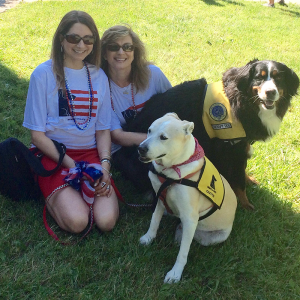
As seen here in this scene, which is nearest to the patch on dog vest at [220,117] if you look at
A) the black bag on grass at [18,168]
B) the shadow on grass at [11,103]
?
the black bag on grass at [18,168]

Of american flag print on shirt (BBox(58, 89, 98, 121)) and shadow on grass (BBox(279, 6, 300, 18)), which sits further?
shadow on grass (BBox(279, 6, 300, 18))

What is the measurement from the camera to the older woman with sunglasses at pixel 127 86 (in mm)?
3076

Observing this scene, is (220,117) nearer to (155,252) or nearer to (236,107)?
(236,107)

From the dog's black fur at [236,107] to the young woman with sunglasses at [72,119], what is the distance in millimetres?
628

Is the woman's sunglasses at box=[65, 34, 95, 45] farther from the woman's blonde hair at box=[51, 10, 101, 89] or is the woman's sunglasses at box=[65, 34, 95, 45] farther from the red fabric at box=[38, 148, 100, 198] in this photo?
the red fabric at box=[38, 148, 100, 198]

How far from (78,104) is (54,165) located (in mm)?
582

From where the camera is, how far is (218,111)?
9.67ft

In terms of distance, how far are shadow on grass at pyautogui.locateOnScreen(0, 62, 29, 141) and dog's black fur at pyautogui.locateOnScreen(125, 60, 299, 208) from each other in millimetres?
1705

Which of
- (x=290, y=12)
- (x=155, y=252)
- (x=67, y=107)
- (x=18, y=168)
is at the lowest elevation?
(x=290, y=12)

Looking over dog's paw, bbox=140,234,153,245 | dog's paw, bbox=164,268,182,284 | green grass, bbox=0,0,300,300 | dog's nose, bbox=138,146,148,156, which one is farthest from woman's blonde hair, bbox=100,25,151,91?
dog's paw, bbox=164,268,182,284

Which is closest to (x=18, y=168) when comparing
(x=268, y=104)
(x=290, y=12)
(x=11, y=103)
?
(x=268, y=104)

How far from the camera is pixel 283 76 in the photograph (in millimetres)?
2861

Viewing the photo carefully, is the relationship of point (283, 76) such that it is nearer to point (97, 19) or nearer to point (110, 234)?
point (110, 234)

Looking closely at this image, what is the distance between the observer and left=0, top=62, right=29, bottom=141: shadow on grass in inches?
159
